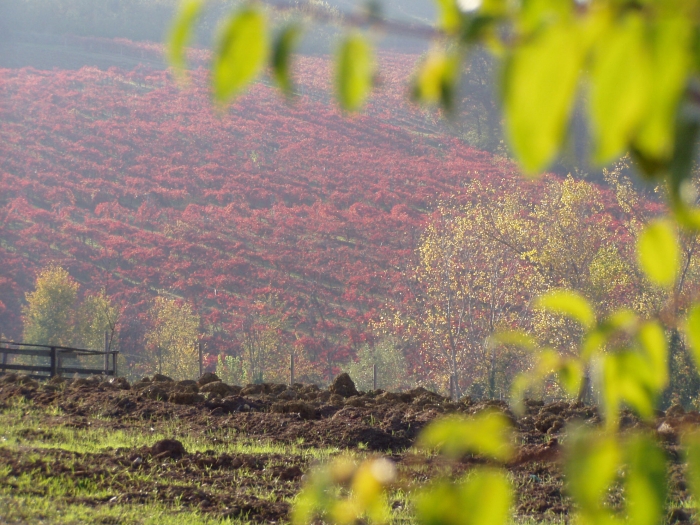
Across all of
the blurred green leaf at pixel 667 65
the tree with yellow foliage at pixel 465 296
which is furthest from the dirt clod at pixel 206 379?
the tree with yellow foliage at pixel 465 296

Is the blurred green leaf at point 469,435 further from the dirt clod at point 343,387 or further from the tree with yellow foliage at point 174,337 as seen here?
the tree with yellow foliage at point 174,337

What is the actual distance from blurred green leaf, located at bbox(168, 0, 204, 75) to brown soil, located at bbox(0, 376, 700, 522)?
3092 mm

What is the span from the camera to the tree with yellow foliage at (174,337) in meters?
27.4

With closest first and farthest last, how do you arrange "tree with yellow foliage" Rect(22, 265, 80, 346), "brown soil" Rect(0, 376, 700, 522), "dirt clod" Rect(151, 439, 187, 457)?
1. "brown soil" Rect(0, 376, 700, 522)
2. "dirt clod" Rect(151, 439, 187, 457)
3. "tree with yellow foliage" Rect(22, 265, 80, 346)

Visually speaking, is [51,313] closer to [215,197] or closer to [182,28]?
[215,197]

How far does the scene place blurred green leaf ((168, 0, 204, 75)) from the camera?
1.85 ft

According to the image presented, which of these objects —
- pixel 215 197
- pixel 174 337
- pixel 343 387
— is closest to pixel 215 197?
pixel 215 197

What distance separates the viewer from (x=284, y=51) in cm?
56

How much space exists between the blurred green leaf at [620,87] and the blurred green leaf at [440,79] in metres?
0.15

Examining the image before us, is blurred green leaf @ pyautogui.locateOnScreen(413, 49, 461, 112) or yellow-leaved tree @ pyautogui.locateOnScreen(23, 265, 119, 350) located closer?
blurred green leaf @ pyautogui.locateOnScreen(413, 49, 461, 112)

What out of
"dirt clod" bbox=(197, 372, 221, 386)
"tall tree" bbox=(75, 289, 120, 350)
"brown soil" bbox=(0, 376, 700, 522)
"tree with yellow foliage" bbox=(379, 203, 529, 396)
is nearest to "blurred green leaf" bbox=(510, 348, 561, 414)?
"brown soil" bbox=(0, 376, 700, 522)

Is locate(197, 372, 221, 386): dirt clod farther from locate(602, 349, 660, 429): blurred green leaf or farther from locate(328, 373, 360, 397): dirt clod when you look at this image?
locate(602, 349, 660, 429): blurred green leaf

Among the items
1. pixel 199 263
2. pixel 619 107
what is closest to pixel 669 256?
pixel 619 107

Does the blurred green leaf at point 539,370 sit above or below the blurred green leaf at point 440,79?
below
